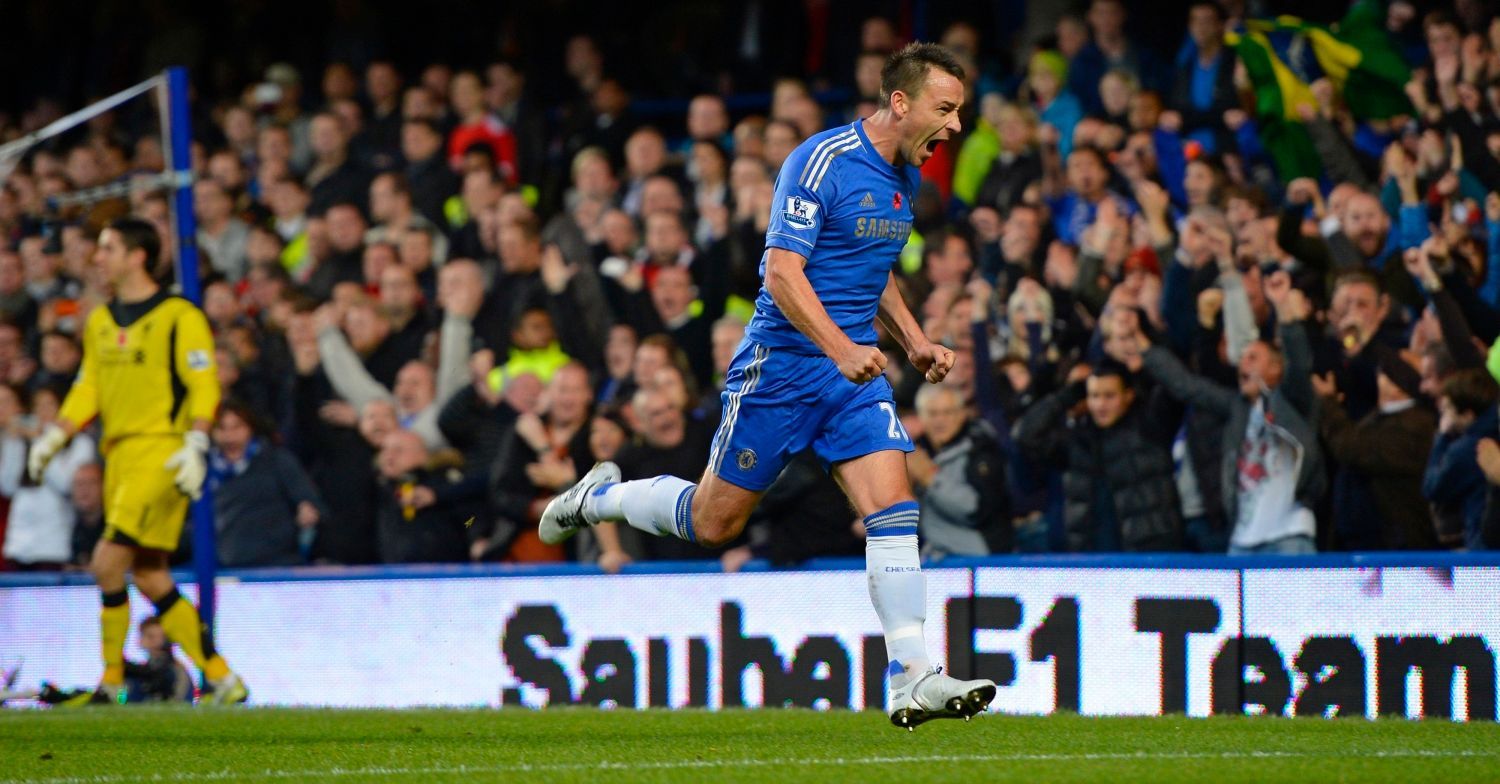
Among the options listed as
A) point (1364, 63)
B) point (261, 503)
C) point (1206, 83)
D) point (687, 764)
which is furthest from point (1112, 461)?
point (261, 503)

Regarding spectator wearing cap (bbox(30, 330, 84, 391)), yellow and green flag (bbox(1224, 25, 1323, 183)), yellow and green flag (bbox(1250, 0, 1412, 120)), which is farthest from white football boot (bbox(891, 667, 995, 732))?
spectator wearing cap (bbox(30, 330, 84, 391))

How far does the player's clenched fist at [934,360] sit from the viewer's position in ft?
22.6

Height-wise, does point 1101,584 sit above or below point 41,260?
below

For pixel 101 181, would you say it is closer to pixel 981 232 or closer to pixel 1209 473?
pixel 981 232

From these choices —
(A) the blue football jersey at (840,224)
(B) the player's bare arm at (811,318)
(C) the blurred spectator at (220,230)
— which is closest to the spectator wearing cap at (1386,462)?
(A) the blue football jersey at (840,224)

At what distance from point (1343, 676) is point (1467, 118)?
301cm

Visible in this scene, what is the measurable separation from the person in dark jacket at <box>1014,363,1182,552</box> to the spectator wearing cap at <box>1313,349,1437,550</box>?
826mm

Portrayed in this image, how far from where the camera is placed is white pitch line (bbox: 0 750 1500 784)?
650 centimetres

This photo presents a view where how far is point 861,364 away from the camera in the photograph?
653 cm

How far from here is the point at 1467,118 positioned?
1057 centimetres

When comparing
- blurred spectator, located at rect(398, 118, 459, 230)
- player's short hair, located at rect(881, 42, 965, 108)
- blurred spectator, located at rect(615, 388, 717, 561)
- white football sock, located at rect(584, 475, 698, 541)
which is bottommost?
white football sock, located at rect(584, 475, 698, 541)

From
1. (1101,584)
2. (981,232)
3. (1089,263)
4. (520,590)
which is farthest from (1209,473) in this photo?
(520,590)

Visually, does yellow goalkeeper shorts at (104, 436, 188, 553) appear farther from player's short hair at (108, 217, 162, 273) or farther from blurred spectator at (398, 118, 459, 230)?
blurred spectator at (398, 118, 459, 230)

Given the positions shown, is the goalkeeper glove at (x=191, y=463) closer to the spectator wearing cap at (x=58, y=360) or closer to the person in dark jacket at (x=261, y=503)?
the person in dark jacket at (x=261, y=503)
